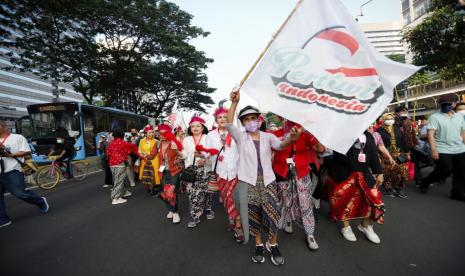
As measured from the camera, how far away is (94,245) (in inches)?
137

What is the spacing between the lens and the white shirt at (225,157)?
135 inches

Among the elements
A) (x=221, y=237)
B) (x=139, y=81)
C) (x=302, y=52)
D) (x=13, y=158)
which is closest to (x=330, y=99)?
(x=302, y=52)

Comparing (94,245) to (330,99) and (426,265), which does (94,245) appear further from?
(426,265)

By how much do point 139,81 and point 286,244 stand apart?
879 inches

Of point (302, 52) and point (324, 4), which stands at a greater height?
point (324, 4)

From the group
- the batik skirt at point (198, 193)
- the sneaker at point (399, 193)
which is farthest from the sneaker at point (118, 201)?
the sneaker at point (399, 193)

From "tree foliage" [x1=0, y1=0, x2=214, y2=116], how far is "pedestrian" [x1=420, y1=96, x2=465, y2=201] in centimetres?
1612

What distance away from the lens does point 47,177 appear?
26.7ft

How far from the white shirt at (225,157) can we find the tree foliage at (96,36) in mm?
13849

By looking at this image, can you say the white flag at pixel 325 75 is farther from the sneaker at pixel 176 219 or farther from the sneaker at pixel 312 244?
the sneaker at pixel 176 219

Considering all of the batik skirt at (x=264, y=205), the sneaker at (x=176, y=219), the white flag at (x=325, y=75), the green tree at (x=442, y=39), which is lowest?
the sneaker at (x=176, y=219)

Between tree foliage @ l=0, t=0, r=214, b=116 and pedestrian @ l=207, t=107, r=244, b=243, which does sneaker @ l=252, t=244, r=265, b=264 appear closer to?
pedestrian @ l=207, t=107, r=244, b=243

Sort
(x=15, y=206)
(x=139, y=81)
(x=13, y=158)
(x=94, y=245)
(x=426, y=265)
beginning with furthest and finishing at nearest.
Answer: (x=139, y=81) → (x=15, y=206) → (x=13, y=158) → (x=94, y=245) → (x=426, y=265)

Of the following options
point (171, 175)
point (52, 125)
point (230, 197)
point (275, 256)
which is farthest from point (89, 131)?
point (275, 256)
